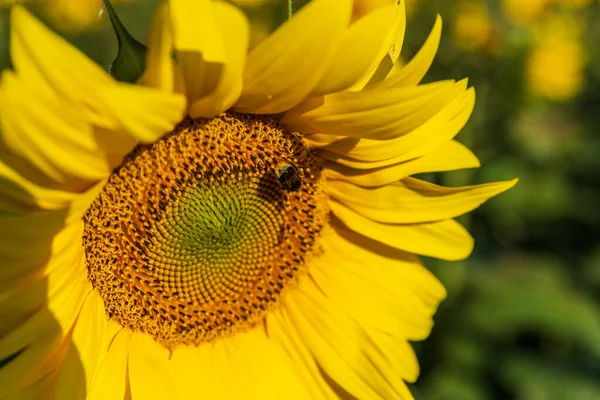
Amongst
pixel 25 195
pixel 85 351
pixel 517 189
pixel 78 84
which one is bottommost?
pixel 85 351

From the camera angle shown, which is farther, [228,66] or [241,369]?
[241,369]

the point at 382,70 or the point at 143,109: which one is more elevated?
the point at 382,70

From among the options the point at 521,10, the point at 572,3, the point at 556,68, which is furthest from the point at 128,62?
the point at 572,3

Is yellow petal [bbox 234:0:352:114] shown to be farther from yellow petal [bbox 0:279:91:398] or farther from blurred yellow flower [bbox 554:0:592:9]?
blurred yellow flower [bbox 554:0:592:9]

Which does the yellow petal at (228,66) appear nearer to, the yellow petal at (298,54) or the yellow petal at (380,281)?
A: the yellow petal at (298,54)

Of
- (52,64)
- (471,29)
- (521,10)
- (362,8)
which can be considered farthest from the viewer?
(521,10)

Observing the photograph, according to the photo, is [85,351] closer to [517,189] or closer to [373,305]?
[373,305]
